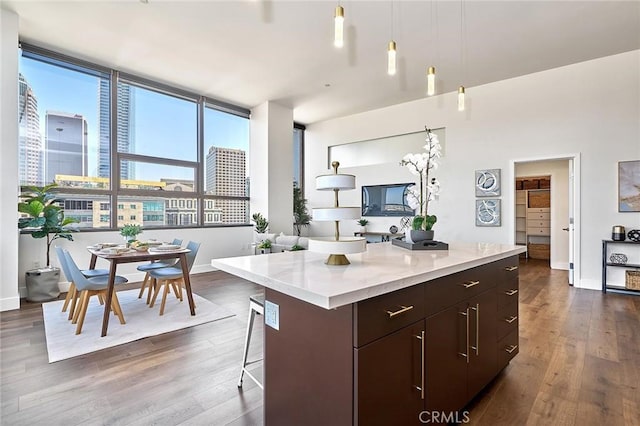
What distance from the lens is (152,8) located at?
367 cm

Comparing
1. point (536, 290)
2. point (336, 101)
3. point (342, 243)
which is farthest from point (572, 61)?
point (342, 243)

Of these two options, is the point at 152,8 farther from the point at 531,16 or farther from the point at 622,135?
the point at 622,135

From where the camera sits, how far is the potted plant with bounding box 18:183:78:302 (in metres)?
3.97

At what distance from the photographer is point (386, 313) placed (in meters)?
1.20

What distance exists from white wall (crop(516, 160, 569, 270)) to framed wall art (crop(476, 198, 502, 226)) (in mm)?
1468

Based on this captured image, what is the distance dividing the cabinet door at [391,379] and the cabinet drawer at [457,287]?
143 mm

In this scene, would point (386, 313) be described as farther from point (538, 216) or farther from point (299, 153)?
point (538, 216)

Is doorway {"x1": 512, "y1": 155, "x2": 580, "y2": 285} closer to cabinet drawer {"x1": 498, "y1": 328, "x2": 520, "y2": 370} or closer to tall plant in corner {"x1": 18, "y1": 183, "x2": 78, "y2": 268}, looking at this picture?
cabinet drawer {"x1": 498, "y1": 328, "x2": 520, "y2": 370}

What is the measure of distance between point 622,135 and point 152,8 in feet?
22.1

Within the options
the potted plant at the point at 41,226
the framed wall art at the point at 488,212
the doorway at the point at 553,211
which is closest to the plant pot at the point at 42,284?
the potted plant at the point at 41,226

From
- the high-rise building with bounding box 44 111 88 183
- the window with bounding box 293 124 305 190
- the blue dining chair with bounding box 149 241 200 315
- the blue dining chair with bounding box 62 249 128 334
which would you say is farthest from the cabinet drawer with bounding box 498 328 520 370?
the window with bounding box 293 124 305 190

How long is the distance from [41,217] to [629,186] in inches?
323

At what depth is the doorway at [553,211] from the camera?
5.05 meters

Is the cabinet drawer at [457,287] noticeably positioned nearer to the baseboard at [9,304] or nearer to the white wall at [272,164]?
the baseboard at [9,304]
